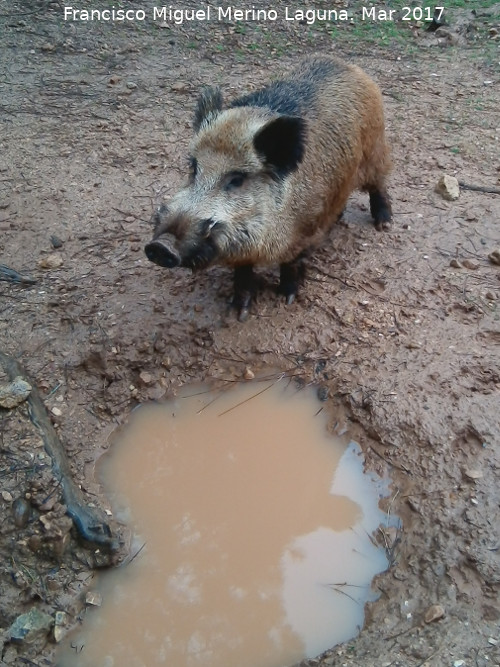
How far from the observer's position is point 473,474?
3619 mm

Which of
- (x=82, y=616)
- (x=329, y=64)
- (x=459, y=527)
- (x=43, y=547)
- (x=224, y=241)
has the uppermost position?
(x=329, y=64)

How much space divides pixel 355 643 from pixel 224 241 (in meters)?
2.33

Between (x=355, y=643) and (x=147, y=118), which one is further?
(x=147, y=118)

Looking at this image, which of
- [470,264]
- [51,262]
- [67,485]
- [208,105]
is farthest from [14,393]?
[470,264]

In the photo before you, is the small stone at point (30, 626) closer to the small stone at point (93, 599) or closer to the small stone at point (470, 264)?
the small stone at point (93, 599)

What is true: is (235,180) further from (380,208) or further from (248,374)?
(380,208)

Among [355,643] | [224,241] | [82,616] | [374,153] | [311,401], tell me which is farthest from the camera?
[374,153]

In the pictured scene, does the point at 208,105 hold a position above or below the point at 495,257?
above

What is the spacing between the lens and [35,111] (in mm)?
6824

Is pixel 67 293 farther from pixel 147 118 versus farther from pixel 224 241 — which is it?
pixel 147 118

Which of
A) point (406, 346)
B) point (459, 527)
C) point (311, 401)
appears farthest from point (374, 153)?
point (459, 527)

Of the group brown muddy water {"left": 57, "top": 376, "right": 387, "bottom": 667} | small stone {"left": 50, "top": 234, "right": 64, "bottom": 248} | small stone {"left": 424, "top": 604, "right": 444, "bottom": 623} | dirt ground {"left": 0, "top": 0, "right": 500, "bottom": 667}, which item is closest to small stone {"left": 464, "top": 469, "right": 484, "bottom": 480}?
dirt ground {"left": 0, "top": 0, "right": 500, "bottom": 667}

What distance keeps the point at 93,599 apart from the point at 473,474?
7.23 feet

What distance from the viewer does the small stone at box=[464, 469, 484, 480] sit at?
361cm
